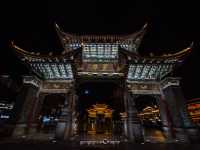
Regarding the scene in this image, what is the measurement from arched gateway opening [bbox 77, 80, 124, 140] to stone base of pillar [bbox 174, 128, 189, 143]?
6880 millimetres

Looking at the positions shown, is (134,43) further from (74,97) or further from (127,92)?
(74,97)

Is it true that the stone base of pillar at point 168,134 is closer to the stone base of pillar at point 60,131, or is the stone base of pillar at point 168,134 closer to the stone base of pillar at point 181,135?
the stone base of pillar at point 181,135

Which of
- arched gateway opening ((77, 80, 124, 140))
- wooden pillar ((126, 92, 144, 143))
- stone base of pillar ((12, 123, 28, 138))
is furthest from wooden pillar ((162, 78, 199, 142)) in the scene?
stone base of pillar ((12, 123, 28, 138))

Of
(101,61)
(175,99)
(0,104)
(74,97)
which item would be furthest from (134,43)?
(0,104)

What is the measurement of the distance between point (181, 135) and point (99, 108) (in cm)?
1052

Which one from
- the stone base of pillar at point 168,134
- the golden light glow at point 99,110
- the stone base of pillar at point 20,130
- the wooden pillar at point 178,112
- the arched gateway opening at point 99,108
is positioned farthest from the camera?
the golden light glow at point 99,110

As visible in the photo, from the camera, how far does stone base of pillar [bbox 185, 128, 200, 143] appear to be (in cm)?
1241

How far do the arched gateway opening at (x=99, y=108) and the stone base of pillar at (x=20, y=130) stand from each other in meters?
6.58

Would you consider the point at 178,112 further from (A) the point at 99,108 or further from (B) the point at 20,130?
(B) the point at 20,130

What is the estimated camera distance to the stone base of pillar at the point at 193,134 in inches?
489

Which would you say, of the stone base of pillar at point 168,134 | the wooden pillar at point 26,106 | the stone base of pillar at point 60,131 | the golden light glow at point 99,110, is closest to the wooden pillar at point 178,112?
the stone base of pillar at point 168,134

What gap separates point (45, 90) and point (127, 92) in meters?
8.33

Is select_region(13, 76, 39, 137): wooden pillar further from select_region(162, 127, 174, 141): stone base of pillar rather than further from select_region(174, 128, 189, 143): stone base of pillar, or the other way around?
select_region(174, 128, 189, 143): stone base of pillar

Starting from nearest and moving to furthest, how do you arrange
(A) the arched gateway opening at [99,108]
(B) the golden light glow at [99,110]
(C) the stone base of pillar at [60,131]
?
(C) the stone base of pillar at [60,131] < (A) the arched gateway opening at [99,108] < (B) the golden light glow at [99,110]
